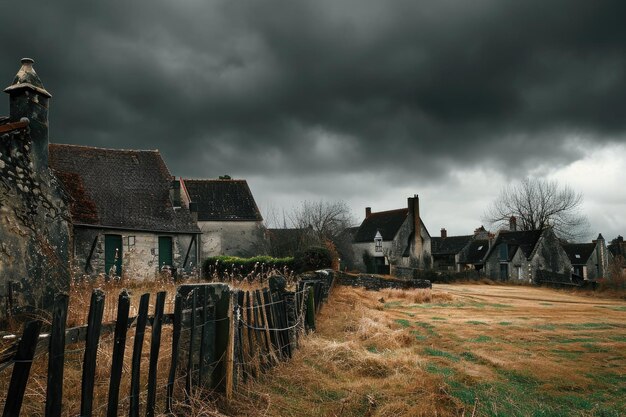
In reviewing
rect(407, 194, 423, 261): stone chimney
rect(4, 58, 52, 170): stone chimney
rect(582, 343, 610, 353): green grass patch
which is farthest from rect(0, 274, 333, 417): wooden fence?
rect(407, 194, 423, 261): stone chimney

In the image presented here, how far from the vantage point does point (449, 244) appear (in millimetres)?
65562

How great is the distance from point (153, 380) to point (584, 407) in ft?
16.4

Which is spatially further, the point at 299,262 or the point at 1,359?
the point at 299,262

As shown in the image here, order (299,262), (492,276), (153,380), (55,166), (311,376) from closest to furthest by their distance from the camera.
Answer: (153,380) → (311,376) → (299,262) → (55,166) → (492,276)

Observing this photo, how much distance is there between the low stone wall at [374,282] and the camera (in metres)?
25.5

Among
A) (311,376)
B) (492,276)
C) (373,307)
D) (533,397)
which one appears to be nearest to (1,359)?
(311,376)

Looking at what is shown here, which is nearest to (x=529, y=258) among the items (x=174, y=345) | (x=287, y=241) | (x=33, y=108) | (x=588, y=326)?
(x=287, y=241)

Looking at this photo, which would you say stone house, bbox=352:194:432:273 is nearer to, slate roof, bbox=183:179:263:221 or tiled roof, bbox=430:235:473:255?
tiled roof, bbox=430:235:473:255

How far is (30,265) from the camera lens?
938 cm

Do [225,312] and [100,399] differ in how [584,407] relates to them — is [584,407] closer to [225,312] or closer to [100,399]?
[225,312]

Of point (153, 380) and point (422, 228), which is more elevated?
point (422, 228)

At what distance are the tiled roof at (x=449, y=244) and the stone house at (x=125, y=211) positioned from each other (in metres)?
44.1

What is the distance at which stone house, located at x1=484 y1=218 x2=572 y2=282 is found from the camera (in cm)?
4803

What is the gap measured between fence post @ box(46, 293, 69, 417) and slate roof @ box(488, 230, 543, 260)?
5052 cm
